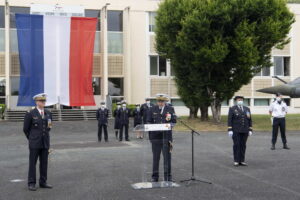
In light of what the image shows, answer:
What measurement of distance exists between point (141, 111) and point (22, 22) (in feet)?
52.3

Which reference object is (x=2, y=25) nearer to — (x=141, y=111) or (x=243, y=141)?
(x=141, y=111)

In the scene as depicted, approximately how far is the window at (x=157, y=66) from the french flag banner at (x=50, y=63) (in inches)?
302

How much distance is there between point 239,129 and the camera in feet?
36.4

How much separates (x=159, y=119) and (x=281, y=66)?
34.0m

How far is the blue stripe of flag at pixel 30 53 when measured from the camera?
3122 centimetres

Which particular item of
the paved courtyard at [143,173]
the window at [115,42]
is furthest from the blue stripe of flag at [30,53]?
the paved courtyard at [143,173]

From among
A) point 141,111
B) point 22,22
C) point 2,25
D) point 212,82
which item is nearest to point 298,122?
point 212,82

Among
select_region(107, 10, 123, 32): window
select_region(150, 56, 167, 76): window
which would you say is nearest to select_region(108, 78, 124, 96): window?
select_region(150, 56, 167, 76): window

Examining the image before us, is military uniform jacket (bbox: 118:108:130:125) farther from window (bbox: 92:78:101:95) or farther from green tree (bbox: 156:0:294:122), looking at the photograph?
window (bbox: 92:78:101:95)

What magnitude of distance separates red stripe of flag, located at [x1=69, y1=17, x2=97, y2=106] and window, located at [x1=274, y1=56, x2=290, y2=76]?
17.8 m

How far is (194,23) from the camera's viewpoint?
76.1 ft

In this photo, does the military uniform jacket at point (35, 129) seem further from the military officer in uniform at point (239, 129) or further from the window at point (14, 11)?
the window at point (14, 11)

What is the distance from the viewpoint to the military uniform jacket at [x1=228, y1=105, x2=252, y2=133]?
11.1 meters

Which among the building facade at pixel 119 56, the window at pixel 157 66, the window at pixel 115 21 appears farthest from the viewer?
the window at pixel 157 66
